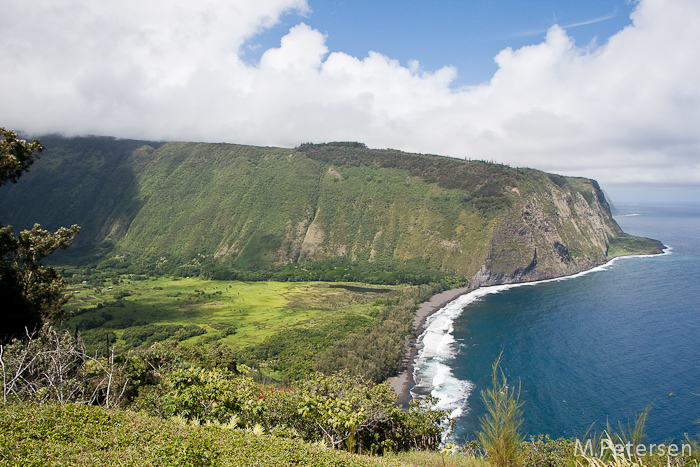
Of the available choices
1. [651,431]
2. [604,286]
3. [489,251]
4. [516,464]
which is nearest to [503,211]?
[489,251]

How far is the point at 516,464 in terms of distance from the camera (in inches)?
511

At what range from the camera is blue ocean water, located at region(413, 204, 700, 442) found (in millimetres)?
56250

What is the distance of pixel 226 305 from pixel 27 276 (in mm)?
90296

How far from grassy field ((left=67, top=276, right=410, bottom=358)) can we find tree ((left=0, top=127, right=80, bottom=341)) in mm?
52063

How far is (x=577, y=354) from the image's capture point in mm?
79062

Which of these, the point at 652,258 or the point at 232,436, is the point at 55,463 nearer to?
the point at 232,436

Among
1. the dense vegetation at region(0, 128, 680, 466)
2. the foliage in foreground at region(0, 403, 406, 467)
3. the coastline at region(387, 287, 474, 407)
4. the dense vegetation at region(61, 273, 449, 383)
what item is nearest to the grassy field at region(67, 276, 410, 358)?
the dense vegetation at region(61, 273, 449, 383)

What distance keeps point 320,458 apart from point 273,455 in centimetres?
173

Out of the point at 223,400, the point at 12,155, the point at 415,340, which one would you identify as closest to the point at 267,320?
the point at 415,340

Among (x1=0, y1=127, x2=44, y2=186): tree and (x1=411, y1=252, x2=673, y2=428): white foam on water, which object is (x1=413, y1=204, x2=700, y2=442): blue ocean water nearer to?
A: (x1=411, y1=252, x2=673, y2=428): white foam on water

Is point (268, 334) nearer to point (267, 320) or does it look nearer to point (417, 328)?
point (267, 320)

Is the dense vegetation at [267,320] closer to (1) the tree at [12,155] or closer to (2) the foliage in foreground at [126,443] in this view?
(1) the tree at [12,155]

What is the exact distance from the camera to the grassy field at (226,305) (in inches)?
3787

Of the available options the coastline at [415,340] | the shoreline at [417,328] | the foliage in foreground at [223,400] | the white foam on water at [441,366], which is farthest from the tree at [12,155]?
A: the coastline at [415,340]
